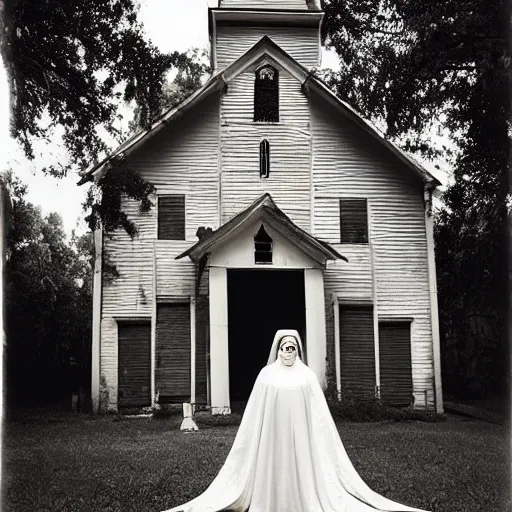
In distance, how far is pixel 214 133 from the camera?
14688 mm

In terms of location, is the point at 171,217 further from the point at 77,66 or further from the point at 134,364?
the point at 77,66

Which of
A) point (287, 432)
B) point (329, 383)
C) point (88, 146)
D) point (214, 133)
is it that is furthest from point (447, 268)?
point (287, 432)

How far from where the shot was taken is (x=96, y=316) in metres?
14.0

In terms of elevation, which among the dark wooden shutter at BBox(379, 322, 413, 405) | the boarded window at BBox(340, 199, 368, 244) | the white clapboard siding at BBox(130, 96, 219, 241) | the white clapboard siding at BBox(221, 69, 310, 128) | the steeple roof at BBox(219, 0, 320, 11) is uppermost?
the steeple roof at BBox(219, 0, 320, 11)

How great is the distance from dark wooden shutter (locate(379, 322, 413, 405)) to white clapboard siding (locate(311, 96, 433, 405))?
7.0 inches

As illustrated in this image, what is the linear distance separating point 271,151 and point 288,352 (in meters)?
8.69

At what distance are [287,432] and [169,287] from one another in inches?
312

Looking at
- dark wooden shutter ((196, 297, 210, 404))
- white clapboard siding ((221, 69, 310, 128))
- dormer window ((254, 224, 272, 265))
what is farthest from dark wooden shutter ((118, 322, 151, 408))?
white clapboard siding ((221, 69, 310, 128))

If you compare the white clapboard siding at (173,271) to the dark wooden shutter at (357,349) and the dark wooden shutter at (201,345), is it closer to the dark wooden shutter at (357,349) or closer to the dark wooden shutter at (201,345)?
the dark wooden shutter at (201,345)

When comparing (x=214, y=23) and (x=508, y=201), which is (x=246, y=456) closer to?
(x=508, y=201)

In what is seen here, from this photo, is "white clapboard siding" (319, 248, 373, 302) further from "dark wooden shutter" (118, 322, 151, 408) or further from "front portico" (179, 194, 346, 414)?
"dark wooden shutter" (118, 322, 151, 408)

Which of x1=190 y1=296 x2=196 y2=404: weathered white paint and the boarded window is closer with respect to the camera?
x1=190 y1=296 x2=196 y2=404: weathered white paint

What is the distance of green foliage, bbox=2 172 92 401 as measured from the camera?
34.9 ft

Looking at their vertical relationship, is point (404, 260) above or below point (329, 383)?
above
